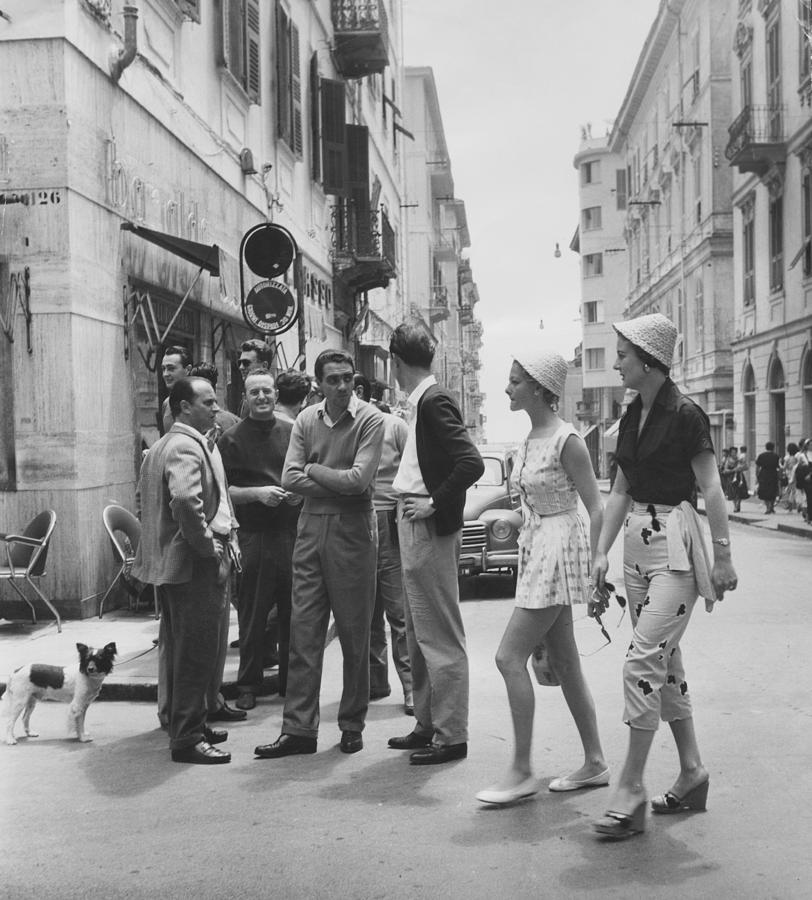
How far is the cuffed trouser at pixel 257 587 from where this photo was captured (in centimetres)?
724

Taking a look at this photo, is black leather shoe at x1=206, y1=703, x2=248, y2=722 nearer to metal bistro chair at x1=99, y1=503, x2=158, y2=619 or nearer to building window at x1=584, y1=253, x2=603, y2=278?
metal bistro chair at x1=99, y1=503, x2=158, y2=619

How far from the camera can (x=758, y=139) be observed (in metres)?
30.8

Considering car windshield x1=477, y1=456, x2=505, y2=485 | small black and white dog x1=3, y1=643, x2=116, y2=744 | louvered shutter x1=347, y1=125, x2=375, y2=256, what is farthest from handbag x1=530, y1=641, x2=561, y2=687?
louvered shutter x1=347, y1=125, x2=375, y2=256

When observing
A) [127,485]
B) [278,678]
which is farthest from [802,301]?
[278,678]

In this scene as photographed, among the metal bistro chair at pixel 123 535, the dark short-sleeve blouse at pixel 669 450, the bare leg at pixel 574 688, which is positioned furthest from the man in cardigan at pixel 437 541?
the metal bistro chair at pixel 123 535

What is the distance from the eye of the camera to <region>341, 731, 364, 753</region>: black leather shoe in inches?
236

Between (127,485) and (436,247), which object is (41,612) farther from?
(436,247)

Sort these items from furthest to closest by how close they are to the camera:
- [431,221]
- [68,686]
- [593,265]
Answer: [593,265]
[431,221]
[68,686]

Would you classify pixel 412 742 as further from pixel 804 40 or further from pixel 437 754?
pixel 804 40

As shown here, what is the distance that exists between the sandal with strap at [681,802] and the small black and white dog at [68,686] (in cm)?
292

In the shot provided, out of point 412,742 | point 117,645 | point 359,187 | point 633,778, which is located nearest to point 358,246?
Result: point 359,187

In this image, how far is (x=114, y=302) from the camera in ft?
35.8

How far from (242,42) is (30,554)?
339 inches

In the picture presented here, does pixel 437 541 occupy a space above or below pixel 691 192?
below
